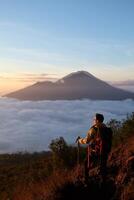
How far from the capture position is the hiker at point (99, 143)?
468 inches

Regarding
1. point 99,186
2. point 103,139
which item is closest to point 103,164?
point 99,186

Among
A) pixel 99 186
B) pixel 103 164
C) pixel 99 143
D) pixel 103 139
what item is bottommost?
pixel 99 186

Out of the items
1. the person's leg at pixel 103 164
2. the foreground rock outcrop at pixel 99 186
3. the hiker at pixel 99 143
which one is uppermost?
the hiker at pixel 99 143

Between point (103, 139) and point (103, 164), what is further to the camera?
point (103, 164)

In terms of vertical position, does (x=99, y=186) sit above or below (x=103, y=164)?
below

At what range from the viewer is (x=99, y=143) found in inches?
471

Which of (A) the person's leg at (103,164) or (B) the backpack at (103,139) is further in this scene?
(A) the person's leg at (103,164)

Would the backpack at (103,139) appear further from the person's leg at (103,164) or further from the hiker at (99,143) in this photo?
the person's leg at (103,164)

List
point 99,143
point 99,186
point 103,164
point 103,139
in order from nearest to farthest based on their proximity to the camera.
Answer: point 103,139 → point 99,143 → point 103,164 → point 99,186

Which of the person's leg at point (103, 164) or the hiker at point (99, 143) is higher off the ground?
the hiker at point (99, 143)

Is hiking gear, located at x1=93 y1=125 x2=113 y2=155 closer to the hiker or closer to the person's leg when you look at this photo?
the hiker

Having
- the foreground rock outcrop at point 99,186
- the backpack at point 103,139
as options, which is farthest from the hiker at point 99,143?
the foreground rock outcrop at point 99,186

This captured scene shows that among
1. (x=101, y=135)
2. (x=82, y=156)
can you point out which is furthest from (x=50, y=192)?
(x=82, y=156)

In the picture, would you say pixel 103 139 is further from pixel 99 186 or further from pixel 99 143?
pixel 99 186
